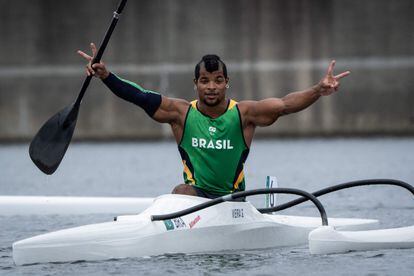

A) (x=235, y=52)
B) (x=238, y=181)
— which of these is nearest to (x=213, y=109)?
(x=238, y=181)

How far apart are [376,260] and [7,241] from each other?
4103 mm

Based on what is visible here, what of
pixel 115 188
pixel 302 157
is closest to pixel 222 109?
pixel 115 188

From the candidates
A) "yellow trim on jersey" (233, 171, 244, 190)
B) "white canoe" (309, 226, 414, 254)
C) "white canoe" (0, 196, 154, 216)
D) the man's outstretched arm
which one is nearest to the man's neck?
the man's outstretched arm

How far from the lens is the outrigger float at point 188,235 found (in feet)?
36.4

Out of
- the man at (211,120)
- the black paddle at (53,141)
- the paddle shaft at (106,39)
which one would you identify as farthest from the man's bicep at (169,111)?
the black paddle at (53,141)

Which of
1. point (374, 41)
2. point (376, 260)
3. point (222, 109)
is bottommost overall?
point (376, 260)

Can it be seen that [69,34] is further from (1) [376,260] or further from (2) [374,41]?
(1) [376,260]

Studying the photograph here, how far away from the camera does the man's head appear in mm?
11703

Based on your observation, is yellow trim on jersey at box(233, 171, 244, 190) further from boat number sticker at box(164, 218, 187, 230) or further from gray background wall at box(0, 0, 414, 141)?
gray background wall at box(0, 0, 414, 141)

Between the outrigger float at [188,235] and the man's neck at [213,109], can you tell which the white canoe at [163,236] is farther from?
the man's neck at [213,109]

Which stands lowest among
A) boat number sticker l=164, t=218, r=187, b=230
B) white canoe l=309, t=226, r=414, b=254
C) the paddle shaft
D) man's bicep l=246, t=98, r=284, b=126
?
white canoe l=309, t=226, r=414, b=254

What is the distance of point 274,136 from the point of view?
31156 mm

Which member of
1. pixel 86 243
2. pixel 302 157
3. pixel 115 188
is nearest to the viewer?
pixel 86 243

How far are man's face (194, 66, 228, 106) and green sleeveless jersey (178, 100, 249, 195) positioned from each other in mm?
205
